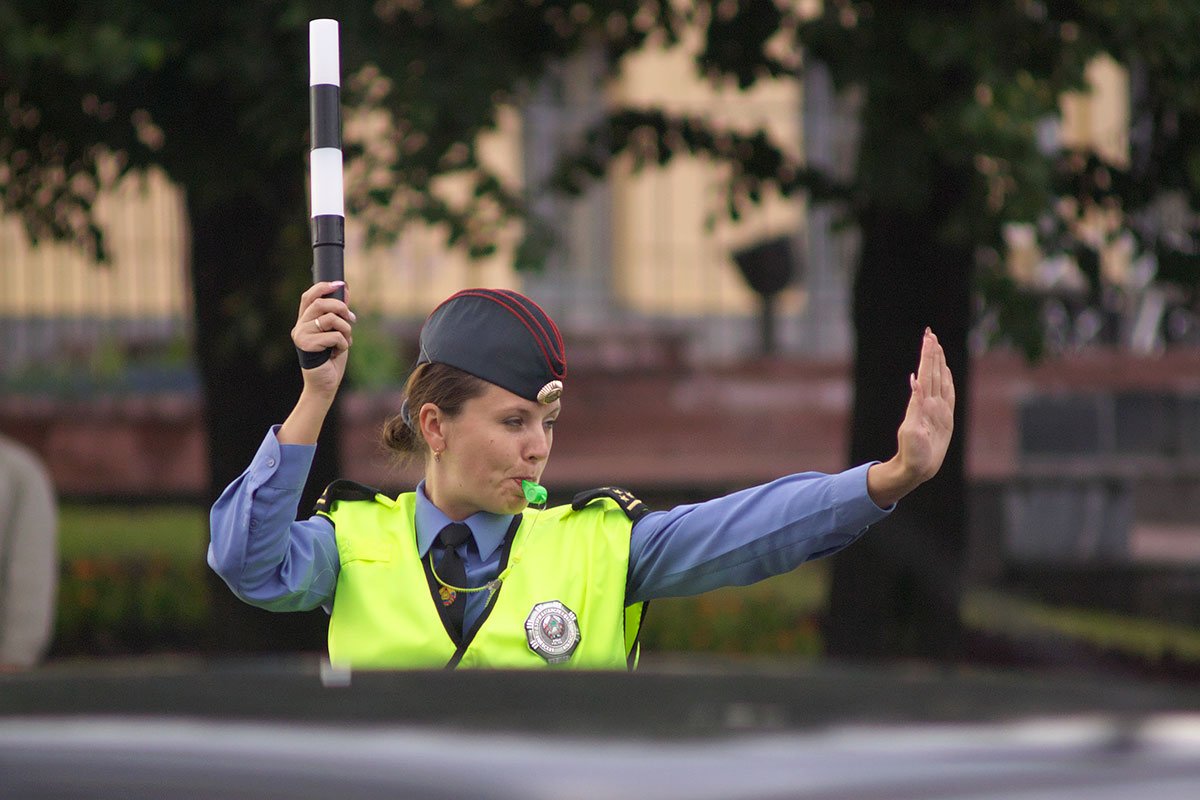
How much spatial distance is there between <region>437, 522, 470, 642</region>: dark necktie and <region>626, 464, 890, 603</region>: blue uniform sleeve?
0.93ft

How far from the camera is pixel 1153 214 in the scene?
7.69 meters

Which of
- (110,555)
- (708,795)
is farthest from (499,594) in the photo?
(110,555)

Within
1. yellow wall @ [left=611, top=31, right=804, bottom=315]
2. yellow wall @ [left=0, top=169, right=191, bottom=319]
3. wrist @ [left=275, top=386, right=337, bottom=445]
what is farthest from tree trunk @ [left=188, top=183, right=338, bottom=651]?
yellow wall @ [left=611, top=31, right=804, bottom=315]

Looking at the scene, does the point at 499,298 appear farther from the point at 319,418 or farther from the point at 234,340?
the point at 234,340

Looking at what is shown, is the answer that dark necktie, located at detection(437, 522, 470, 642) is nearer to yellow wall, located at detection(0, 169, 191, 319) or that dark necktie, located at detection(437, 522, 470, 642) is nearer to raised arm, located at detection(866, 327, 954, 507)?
raised arm, located at detection(866, 327, 954, 507)

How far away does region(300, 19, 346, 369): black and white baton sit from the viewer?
2.96 m

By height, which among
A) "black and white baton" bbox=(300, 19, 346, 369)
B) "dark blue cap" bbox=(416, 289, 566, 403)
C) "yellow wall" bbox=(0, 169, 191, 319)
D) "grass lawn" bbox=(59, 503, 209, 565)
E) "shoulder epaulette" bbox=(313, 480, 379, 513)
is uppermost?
"yellow wall" bbox=(0, 169, 191, 319)

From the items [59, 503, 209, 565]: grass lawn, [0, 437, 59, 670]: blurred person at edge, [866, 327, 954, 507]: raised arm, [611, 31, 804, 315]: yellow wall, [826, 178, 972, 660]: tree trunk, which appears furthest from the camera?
[611, 31, 804, 315]: yellow wall

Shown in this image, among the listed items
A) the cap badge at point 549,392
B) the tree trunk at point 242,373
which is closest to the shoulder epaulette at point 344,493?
the cap badge at point 549,392

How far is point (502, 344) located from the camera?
9.67 ft

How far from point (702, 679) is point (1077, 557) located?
9.14m

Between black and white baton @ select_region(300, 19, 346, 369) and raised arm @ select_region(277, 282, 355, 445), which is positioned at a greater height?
black and white baton @ select_region(300, 19, 346, 369)

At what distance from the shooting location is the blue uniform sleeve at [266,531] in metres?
2.75

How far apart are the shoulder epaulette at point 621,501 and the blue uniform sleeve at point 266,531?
1.51 feet
